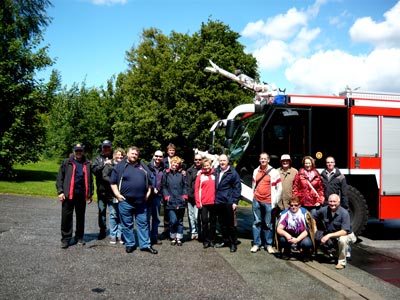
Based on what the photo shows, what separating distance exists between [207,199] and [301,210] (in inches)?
72.4

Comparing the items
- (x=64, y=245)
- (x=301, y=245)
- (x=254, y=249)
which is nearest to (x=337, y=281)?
(x=301, y=245)

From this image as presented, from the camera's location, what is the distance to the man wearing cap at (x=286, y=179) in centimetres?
795

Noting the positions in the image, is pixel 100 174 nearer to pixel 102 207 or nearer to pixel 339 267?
pixel 102 207

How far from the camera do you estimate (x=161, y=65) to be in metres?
33.5

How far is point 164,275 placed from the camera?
5953 millimetres

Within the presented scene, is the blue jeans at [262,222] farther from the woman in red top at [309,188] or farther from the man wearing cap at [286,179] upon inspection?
the woman in red top at [309,188]

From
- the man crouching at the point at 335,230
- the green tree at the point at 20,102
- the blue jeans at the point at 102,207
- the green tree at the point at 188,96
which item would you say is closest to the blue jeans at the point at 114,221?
the blue jeans at the point at 102,207

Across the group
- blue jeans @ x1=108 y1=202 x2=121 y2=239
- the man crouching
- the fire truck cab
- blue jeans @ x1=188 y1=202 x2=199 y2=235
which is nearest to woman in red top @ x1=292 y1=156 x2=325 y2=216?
the man crouching

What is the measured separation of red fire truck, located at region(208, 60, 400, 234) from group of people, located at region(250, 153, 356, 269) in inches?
33.7

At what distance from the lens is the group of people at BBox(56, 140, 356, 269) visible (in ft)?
23.5

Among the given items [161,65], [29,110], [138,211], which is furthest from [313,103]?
[161,65]

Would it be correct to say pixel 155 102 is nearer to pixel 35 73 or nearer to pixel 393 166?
pixel 35 73

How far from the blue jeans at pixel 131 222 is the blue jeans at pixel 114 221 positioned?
1.97ft

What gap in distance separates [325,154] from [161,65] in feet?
86.1
